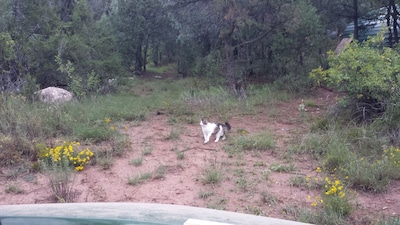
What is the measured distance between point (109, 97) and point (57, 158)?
6.46 m

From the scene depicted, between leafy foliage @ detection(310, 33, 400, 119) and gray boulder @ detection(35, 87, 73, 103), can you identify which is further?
gray boulder @ detection(35, 87, 73, 103)

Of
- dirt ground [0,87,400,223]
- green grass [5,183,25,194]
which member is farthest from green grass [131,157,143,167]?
green grass [5,183,25,194]

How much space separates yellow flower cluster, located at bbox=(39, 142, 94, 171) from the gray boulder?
177 inches

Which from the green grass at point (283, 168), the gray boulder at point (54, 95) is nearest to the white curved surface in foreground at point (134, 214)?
the green grass at point (283, 168)

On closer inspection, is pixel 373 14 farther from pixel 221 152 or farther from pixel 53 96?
pixel 53 96

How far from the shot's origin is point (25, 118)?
26.6 feet

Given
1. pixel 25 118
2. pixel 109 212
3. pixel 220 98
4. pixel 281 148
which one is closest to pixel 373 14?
pixel 220 98

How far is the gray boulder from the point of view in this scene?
37.7 feet

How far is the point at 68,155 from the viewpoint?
670 centimetres

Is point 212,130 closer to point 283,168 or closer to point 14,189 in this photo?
point 283,168

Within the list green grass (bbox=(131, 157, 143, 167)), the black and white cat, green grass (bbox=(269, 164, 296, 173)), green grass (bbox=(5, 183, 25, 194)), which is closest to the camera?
green grass (bbox=(5, 183, 25, 194))

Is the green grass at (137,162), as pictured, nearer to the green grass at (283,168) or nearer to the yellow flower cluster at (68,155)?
the yellow flower cluster at (68,155)

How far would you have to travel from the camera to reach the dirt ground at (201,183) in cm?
544

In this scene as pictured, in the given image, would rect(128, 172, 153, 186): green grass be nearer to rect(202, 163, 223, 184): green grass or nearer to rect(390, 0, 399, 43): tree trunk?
rect(202, 163, 223, 184): green grass
